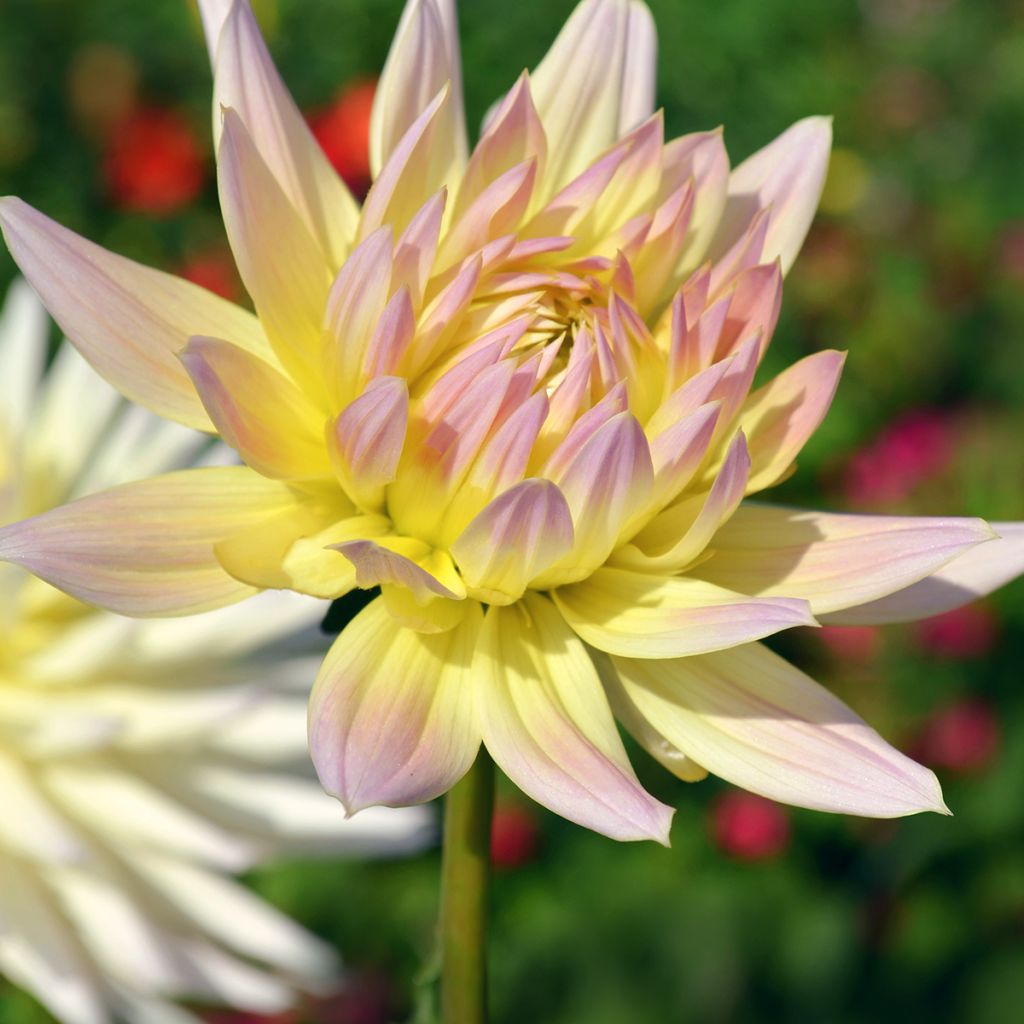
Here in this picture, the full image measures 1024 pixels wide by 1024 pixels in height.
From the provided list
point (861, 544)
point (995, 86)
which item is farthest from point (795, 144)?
point (995, 86)

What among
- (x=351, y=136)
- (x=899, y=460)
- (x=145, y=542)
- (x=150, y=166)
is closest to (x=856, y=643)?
(x=899, y=460)

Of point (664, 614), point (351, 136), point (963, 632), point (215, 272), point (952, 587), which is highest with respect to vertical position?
point (664, 614)

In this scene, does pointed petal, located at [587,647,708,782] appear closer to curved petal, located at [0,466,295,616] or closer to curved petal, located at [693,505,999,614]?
curved petal, located at [693,505,999,614]

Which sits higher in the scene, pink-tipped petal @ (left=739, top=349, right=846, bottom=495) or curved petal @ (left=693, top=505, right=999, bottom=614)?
pink-tipped petal @ (left=739, top=349, right=846, bottom=495)

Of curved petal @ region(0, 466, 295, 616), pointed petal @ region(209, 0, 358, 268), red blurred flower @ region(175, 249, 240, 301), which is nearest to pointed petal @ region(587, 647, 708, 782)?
curved petal @ region(0, 466, 295, 616)

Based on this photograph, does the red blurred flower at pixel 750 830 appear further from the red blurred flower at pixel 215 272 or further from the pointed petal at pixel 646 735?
the pointed petal at pixel 646 735

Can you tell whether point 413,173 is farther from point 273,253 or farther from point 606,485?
point 606,485

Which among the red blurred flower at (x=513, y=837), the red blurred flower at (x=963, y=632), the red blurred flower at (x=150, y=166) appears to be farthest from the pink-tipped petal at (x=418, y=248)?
the red blurred flower at (x=150, y=166)
